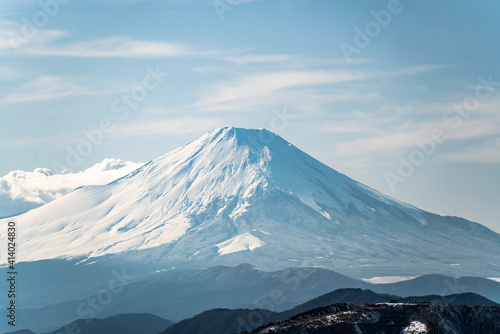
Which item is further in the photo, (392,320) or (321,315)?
(321,315)

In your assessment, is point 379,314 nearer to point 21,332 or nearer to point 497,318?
point 497,318

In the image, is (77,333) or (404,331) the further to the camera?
(77,333)

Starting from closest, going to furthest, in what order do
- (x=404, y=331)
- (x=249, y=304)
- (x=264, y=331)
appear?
(x=264, y=331) → (x=404, y=331) → (x=249, y=304)

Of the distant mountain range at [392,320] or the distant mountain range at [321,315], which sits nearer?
the distant mountain range at [392,320]

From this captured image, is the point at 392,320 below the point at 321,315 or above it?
below

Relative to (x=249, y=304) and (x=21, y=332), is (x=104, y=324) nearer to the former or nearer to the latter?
(x=21, y=332)

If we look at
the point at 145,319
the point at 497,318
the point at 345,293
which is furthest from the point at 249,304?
the point at 497,318

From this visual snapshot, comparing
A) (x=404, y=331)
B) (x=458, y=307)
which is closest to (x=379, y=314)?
(x=404, y=331)

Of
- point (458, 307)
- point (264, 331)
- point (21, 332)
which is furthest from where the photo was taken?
point (21, 332)

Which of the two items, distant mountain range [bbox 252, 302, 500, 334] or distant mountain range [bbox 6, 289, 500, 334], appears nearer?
distant mountain range [bbox 252, 302, 500, 334]
